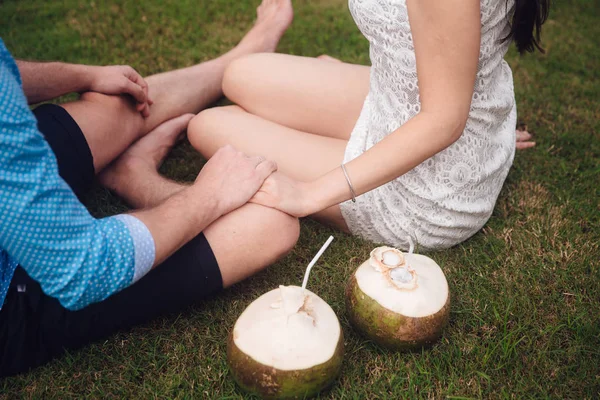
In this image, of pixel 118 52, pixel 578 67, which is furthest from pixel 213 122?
pixel 578 67

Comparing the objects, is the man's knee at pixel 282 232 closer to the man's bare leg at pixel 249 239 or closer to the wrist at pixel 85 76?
the man's bare leg at pixel 249 239

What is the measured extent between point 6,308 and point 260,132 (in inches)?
43.0

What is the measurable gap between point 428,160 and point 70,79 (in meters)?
1.38

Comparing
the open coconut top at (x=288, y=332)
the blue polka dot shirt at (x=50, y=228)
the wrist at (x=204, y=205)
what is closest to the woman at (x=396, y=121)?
the wrist at (x=204, y=205)

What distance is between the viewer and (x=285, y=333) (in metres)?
1.44

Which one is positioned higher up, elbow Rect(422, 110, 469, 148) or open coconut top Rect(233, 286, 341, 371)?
elbow Rect(422, 110, 469, 148)

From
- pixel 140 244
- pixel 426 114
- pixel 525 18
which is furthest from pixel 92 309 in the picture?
pixel 525 18

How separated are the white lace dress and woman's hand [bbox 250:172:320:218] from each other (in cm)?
21

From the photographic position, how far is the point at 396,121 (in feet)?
6.16

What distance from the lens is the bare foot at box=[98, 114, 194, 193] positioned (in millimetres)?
2320

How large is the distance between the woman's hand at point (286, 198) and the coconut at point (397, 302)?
27cm

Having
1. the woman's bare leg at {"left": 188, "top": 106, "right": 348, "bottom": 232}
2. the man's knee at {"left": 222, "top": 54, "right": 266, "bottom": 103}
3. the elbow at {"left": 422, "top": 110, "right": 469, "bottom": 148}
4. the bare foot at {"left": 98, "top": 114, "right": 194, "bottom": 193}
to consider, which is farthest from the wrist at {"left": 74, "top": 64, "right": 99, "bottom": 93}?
the elbow at {"left": 422, "top": 110, "right": 469, "bottom": 148}

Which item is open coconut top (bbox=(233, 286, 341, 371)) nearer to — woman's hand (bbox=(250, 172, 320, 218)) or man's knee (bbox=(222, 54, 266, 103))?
woman's hand (bbox=(250, 172, 320, 218))

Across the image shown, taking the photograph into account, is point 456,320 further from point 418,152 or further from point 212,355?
point 212,355
